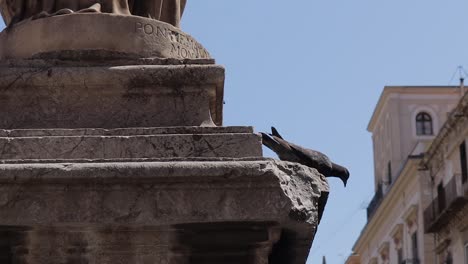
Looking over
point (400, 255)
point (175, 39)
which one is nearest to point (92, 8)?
point (175, 39)

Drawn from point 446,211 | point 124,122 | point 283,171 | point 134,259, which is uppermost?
point 446,211

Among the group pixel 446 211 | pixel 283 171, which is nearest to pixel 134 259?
pixel 283 171

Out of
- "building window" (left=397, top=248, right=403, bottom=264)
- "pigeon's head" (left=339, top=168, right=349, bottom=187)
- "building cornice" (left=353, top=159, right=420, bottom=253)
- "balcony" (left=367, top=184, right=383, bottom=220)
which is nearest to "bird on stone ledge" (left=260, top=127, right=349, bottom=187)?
"pigeon's head" (left=339, top=168, right=349, bottom=187)

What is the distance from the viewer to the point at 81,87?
509cm

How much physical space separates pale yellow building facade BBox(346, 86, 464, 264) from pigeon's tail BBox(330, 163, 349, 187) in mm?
33722

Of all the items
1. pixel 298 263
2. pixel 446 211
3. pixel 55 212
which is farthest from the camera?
pixel 446 211

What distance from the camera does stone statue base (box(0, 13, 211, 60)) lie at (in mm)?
5246

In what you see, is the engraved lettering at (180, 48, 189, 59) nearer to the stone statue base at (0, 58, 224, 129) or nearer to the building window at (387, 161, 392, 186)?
the stone statue base at (0, 58, 224, 129)

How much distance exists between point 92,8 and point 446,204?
31333mm

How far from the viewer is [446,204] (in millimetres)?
35500

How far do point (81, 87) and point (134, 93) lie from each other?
0.86 ft

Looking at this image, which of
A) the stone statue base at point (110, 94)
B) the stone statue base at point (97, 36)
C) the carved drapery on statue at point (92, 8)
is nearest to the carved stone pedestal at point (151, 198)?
the stone statue base at point (110, 94)

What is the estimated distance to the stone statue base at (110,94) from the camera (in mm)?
5035

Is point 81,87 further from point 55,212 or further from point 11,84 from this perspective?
point 55,212
